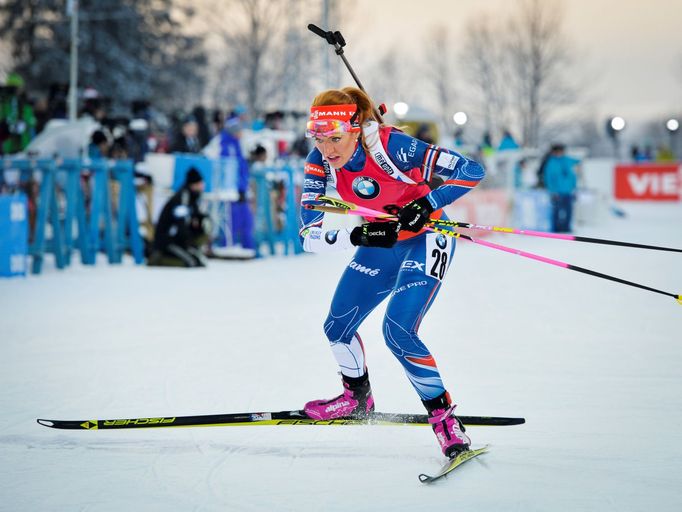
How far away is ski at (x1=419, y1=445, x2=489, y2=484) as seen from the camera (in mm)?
4094

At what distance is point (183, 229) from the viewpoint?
13.2 metres

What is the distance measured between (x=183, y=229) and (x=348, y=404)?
28.2 feet

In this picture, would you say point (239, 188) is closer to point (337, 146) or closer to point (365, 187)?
point (365, 187)

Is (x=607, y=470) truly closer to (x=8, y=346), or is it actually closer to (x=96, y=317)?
(x=8, y=346)

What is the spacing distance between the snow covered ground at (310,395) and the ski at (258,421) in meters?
0.09

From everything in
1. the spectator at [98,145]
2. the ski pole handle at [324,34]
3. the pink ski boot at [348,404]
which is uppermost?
the ski pole handle at [324,34]

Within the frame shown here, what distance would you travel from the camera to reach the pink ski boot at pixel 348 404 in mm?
4957

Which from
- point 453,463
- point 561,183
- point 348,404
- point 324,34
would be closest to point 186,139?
point 561,183

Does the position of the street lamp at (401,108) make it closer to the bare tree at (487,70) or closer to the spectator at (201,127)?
the spectator at (201,127)

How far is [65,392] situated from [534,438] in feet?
9.96

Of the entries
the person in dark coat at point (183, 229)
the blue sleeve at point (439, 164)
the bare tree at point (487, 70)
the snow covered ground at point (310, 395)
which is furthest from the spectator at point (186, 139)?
the bare tree at point (487, 70)

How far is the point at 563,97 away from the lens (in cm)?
4912

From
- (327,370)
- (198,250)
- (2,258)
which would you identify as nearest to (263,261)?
(198,250)

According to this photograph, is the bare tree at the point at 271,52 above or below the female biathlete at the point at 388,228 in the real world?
above
